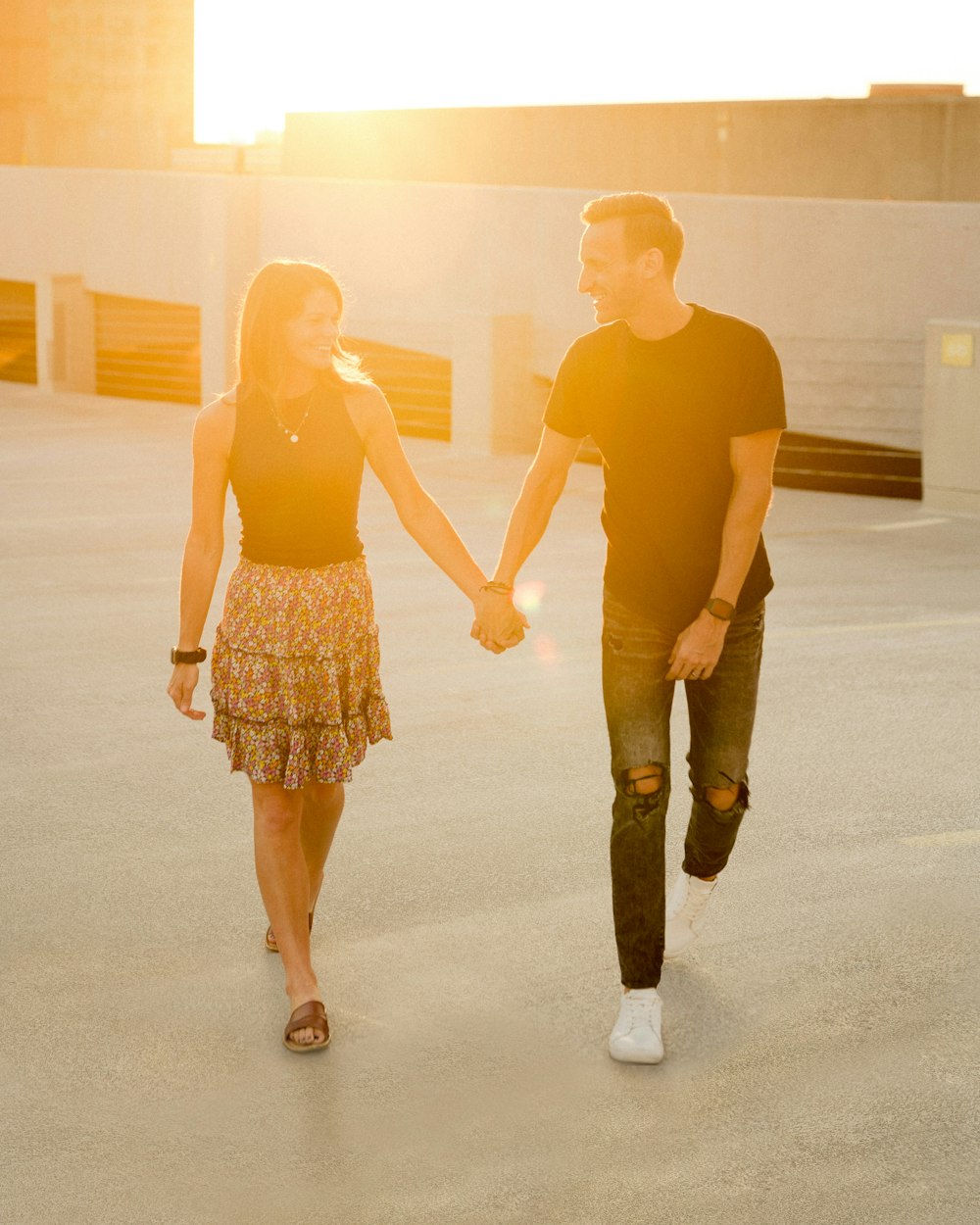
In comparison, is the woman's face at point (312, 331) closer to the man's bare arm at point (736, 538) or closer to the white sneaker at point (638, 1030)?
the man's bare arm at point (736, 538)

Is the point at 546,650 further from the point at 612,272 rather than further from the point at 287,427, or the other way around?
the point at 612,272

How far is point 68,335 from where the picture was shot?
26.4m

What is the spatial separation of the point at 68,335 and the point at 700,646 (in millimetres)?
23450

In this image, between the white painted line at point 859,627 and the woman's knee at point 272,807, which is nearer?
the woman's knee at point 272,807

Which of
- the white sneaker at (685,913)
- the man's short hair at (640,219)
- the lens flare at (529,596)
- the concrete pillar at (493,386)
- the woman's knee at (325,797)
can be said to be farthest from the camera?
the concrete pillar at (493,386)

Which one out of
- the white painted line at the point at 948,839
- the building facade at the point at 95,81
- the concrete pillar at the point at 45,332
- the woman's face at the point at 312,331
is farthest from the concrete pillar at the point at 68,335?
the building facade at the point at 95,81

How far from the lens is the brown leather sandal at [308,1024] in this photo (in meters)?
4.45

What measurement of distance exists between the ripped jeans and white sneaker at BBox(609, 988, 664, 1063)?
0.13 ft

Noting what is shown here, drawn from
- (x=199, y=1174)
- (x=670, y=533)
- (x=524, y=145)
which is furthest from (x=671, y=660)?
(x=524, y=145)

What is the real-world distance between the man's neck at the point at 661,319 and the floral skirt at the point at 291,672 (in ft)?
3.16

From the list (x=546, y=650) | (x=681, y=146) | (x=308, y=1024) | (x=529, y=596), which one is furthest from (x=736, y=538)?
(x=681, y=146)

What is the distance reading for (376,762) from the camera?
724 cm

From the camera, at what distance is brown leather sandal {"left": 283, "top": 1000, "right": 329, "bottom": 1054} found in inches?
175

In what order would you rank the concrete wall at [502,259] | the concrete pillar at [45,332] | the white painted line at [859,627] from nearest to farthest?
the white painted line at [859,627] → the concrete wall at [502,259] → the concrete pillar at [45,332]
